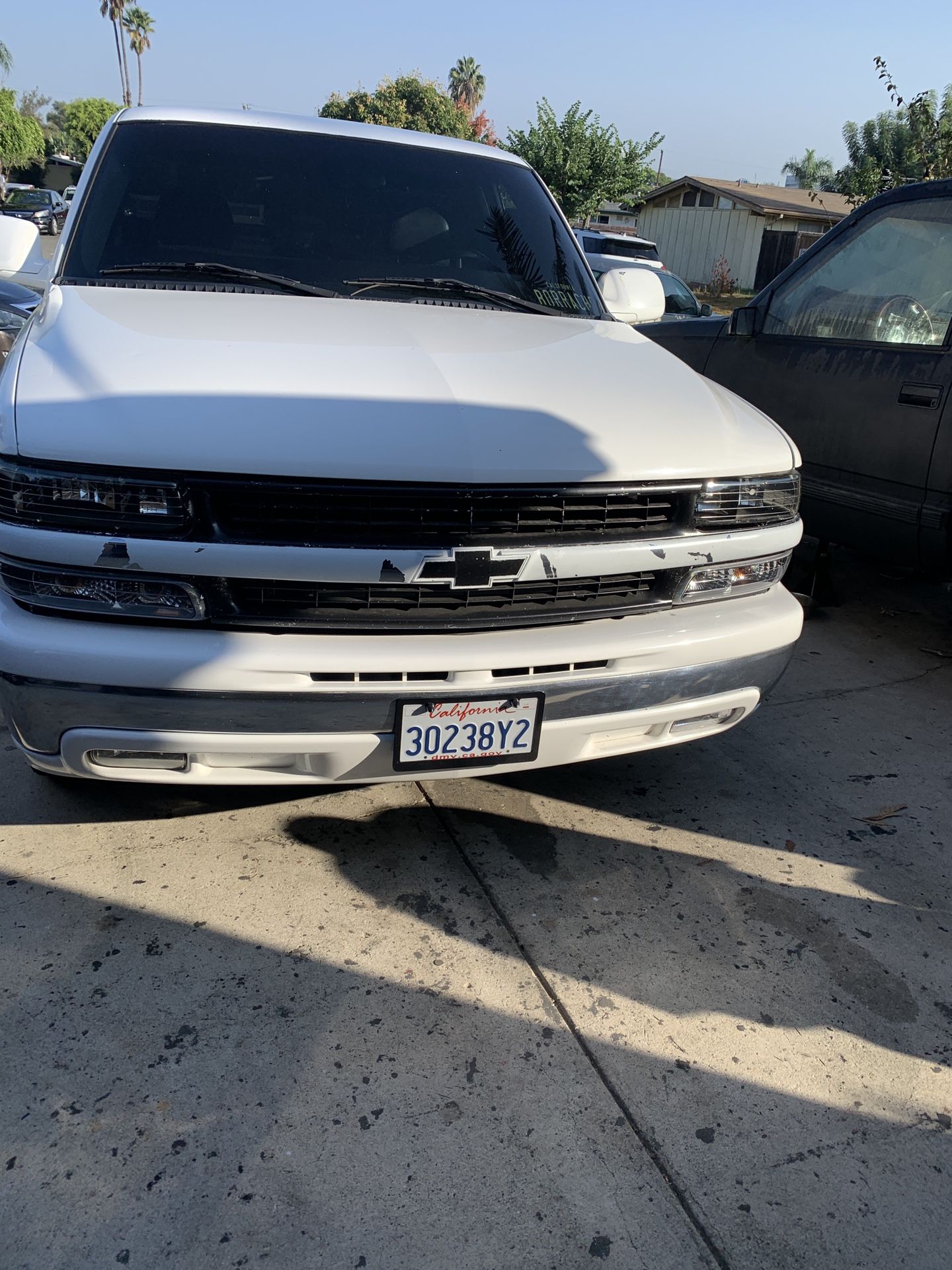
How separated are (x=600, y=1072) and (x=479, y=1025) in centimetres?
28

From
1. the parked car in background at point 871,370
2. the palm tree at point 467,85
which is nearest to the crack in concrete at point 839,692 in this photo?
the parked car in background at point 871,370

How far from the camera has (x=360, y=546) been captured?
6.97ft

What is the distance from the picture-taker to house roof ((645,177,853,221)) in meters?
30.6

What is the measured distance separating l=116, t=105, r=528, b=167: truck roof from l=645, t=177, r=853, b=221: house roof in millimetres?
27667

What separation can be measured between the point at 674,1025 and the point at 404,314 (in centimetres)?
212

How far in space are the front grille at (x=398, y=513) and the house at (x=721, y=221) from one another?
30.5 m

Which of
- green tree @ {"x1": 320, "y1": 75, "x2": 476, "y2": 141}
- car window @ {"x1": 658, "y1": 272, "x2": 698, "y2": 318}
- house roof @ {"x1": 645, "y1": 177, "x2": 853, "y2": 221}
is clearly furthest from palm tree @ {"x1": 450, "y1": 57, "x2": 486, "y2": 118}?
car window @ {"x1": 658, "y1": 272, "x2": 698, "y2": 318}

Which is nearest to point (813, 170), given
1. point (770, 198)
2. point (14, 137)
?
point (770, 198)

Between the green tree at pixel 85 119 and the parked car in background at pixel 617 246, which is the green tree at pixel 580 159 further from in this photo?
the green tree at pixel 85 119

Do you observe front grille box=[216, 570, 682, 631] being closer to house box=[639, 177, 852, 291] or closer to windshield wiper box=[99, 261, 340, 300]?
windshield wiper box=[99, 261, 340, 300]

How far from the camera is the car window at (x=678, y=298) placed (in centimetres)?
1213

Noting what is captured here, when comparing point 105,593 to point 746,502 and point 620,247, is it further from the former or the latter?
point 620,247

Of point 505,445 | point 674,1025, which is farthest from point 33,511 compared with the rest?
point 674,1025

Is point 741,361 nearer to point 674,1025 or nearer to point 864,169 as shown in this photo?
point 674,1025
